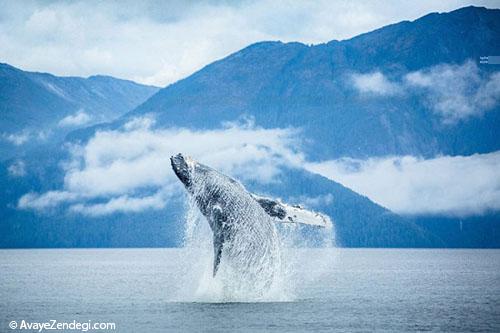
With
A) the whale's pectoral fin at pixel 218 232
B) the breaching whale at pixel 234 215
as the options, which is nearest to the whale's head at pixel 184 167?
the breaching whale at pixel 234 215

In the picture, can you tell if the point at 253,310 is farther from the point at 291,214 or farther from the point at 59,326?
the point at 59,326

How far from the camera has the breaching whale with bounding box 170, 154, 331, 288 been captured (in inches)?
1193

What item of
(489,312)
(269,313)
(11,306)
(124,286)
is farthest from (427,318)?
(124,286)

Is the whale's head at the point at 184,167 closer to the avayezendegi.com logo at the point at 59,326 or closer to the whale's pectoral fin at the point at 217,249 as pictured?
the whale's pectoral fin at the point at 217,249

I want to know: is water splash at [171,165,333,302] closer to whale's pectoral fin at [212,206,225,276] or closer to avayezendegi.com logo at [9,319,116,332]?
whale's pectoral fin at [212,206,225,276]

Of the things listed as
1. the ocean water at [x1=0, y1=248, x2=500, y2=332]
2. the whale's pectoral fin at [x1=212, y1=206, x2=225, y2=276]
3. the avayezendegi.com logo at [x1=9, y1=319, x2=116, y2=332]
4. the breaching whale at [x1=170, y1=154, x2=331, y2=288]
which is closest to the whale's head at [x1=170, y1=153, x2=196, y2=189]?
the breaching whale at [x1=170, y1=154, x2=331, y2=288]

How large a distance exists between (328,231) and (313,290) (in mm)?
23284

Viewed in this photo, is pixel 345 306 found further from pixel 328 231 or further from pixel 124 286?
pixel 124 286

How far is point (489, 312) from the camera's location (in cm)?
4081

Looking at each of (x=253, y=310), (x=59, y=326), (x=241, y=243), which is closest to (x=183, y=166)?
(x=241, y=243)

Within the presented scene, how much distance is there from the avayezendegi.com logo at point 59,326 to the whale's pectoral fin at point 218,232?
5041mm

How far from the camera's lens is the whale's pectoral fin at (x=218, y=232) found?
30828 mm

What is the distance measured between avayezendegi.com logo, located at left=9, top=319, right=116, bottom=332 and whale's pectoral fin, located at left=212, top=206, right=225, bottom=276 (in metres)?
5.04

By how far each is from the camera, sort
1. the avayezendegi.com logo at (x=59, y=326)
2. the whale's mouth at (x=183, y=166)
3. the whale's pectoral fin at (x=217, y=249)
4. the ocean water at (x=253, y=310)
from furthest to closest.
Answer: the ocean water at (x=253, y=310) < the avayezendegi.com logo at (x=59, y=326) < the whale's pectoral fin at (x=217, y=249) < the whale's mouth at (x=183, y=166)
